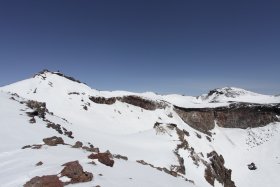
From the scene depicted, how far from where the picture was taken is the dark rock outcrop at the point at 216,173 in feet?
145

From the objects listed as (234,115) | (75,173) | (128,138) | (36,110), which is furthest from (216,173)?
(75,173)

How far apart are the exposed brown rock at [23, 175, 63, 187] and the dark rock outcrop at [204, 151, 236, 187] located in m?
33.6

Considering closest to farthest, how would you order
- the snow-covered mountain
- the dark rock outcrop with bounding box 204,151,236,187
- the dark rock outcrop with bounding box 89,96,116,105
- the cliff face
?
1. the snow-covered mountain
2. the dark rock outcrop with bounding box 204,151,236,187
3. the dark rock outcrop with bounding box 89,96,116,105
4. the cliff face

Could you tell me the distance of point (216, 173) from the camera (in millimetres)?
48750

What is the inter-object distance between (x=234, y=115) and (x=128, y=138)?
Result: 4386 cm

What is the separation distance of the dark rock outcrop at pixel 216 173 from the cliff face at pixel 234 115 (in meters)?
16.6

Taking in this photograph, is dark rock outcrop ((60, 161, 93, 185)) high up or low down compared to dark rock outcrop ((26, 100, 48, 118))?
down

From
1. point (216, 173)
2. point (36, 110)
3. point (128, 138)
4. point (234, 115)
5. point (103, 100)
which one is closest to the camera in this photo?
point (36, 110)

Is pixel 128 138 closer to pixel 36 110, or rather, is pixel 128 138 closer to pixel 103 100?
pixel 36 110

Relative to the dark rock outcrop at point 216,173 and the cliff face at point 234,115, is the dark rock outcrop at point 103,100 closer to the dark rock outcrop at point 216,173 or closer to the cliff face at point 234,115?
the cliff face at point 234,115

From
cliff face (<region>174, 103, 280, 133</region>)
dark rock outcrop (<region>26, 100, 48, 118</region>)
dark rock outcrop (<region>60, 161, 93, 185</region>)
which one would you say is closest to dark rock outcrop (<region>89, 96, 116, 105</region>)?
cliff face (<region>174, 103, 280, 133</region>)

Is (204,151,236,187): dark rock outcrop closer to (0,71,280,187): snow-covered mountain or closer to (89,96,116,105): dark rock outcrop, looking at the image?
(0,71,280,187): snow-covered mountain

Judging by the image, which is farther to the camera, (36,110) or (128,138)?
(128,138)

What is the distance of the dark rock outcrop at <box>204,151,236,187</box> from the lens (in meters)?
44.3
